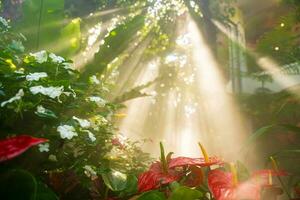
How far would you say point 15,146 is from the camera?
109 cm

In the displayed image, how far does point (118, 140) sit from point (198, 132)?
3.23 m

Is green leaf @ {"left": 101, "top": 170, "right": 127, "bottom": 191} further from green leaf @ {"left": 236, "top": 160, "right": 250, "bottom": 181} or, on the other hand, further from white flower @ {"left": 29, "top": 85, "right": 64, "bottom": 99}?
green leaf @ {"left": 236, "top": 160, "right": 250, "bottom": 181}

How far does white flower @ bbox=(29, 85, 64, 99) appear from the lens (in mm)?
1300

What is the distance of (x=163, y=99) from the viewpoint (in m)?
6.42

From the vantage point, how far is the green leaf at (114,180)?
1.44 m

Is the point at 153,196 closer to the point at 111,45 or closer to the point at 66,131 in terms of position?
the point at 66,131

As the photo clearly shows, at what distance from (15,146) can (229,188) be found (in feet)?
2.63

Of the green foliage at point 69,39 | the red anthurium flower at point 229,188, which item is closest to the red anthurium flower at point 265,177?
the red anthurium flower at point 229,188

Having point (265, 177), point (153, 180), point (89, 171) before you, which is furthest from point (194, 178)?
point (89, 171)

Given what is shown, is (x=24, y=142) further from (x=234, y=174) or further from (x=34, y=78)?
(x=234, y=174)

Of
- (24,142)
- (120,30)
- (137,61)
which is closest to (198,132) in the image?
(137,61)

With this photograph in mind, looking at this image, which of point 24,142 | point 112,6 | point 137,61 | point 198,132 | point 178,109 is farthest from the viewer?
point 112,6

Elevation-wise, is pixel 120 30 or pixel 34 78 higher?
pixel 120 30

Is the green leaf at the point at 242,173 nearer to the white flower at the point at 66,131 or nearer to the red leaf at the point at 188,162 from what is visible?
the red leaf at the point at 188,162
